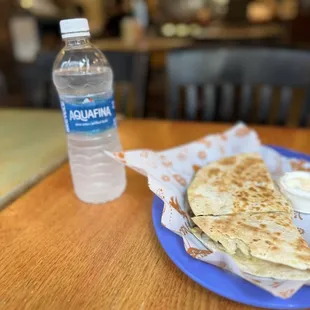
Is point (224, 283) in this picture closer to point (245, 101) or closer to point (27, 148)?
point (27, 148)

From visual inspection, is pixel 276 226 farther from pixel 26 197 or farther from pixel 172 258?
pixel 26 197

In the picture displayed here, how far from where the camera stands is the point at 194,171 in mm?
727

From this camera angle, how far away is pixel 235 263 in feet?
1.43

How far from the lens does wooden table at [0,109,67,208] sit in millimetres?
770

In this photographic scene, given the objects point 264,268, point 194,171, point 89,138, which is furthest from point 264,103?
point 264,268

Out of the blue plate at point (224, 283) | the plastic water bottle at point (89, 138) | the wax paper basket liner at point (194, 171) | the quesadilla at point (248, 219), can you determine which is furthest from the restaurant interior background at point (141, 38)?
the blue plate at point (224, 283)

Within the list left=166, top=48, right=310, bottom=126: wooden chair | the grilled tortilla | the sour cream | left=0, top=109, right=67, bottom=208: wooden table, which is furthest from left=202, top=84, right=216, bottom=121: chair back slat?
the grilled tortilla

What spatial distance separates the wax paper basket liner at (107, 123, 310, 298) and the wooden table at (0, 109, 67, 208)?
268 millimetres

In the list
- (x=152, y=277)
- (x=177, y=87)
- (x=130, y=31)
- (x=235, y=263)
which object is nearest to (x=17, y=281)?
(x=152, y=277)

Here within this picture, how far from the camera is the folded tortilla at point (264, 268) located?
0.42 meters

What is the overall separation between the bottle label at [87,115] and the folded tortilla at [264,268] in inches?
11.8

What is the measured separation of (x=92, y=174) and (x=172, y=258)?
0.31m

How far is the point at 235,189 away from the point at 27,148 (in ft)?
1.93

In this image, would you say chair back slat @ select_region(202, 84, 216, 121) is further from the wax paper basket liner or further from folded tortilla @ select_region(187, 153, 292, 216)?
folded tortilla @ select_region(187, 153, 292, 216)
